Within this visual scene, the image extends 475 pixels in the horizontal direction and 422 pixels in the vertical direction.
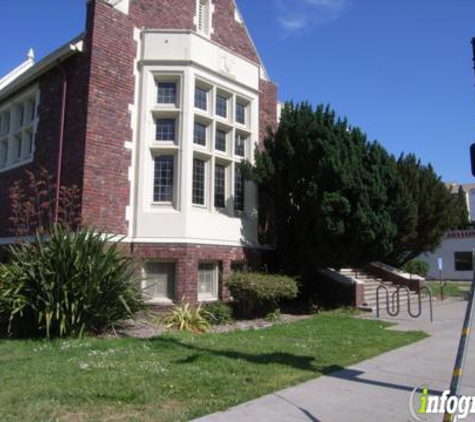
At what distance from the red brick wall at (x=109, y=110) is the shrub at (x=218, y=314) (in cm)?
293

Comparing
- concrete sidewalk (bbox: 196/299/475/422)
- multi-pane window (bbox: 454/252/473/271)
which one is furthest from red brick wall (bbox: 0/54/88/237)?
multi-pane window (bbox: 454/252/473/271)

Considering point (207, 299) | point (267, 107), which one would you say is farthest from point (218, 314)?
point (267, 107)

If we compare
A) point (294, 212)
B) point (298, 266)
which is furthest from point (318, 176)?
point (298, 266)

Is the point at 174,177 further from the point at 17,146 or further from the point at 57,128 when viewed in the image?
the point at 17,146

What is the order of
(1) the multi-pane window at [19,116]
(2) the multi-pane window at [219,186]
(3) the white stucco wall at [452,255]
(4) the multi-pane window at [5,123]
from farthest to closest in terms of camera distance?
(3) the white stucco wall at [452,255], (4) the multi-pane window at [5,123], (1) the multi-pane window at [19,116], (2) the multi-pane window at [219,186]

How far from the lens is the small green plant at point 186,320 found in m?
11.2

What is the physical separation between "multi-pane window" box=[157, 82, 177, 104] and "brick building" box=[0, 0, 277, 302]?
0.10 feet

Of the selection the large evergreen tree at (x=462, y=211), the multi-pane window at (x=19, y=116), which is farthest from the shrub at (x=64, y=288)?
the large evergreen tree at (x=462, y=211)

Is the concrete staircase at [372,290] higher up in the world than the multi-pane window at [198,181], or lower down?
lower down

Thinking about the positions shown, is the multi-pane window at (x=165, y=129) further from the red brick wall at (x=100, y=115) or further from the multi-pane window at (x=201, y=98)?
the multi-pane window at (x=201, y=98)

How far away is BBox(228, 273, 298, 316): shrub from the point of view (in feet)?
41.1

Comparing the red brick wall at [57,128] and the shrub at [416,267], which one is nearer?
the red brick wall at [57,128]

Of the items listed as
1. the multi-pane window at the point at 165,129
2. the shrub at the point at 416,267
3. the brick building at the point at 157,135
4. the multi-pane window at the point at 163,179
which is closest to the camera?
the brick building at the point at 157,135

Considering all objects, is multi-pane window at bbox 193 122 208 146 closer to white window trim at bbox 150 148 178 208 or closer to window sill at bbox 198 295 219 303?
white window trim at bbox 150 148 178 208
